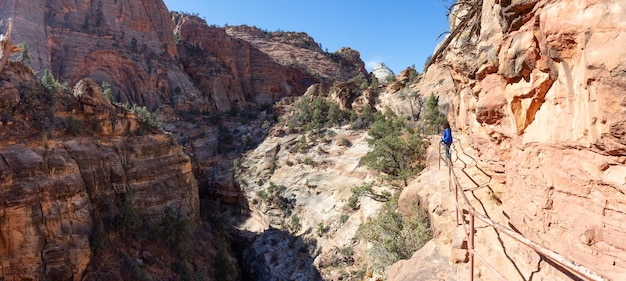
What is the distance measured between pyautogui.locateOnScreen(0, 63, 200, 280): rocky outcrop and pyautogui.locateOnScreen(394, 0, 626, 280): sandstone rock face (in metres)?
13.3

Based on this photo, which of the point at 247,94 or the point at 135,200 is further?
the point at 247,94

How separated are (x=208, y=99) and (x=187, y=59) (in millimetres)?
9704

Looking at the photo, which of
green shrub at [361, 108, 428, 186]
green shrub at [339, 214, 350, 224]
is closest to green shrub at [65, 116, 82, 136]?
green shrub at [339, 214, 350, 224]

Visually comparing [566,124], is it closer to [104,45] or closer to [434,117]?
[434,117]

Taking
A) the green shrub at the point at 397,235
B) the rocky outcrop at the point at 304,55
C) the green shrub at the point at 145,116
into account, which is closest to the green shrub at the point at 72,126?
the green shrub at the point at 145,116

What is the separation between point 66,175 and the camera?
1211cm

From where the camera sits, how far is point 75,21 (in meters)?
39.3

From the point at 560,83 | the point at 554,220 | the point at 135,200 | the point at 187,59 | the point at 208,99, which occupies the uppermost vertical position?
the point at 187,59

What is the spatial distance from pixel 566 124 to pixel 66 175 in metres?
14.6

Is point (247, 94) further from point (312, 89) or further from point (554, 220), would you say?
point (554, 220)

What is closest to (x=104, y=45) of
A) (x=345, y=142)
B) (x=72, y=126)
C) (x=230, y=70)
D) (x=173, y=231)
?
(x=230, y=70)

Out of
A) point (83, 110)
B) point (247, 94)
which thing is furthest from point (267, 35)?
point (83, 110)

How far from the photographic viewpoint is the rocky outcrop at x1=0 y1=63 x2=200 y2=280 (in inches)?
414

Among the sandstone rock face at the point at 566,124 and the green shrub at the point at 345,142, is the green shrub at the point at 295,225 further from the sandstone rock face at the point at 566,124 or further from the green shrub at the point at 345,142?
the sandstone rock face at the point at 566,124
